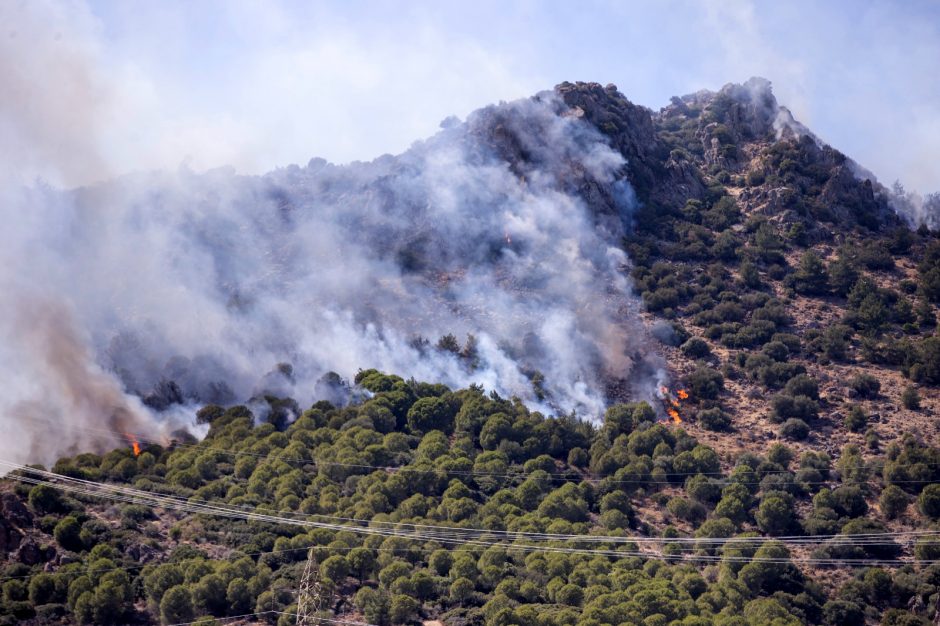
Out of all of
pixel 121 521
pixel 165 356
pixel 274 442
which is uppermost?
pixel 165 356

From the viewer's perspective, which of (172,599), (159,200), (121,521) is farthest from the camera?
(159,200)

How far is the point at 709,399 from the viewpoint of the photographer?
90.6 m

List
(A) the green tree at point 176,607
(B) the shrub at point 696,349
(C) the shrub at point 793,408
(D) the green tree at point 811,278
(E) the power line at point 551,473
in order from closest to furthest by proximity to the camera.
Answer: (A) the green tree at point 176,607, (E) the power line at point 551,473, (C) the shrub at point 793,408, (B) the shrub at point 696,349, (D) the green tree at point 811,278

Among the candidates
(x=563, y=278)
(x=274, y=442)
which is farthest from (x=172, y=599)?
(x=563, y=278)

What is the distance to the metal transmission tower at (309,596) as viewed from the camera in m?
51.6

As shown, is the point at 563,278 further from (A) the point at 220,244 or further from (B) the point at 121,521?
(B) the point at 121,521

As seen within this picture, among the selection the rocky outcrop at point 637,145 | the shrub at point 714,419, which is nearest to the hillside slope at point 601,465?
the shrub at point 714,419

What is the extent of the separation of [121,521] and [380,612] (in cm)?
1838

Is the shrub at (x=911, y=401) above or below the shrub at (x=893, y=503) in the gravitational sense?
above

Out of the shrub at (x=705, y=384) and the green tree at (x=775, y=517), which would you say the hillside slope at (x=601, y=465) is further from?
the shrub at (x=705, y=384)

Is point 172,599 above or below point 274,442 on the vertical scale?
below

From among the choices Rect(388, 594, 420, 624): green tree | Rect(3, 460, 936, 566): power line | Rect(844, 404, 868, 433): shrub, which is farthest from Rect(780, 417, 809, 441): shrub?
Rect(388, 594, 420, 624): green tree

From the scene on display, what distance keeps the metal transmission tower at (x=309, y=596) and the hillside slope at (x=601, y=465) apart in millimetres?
1638

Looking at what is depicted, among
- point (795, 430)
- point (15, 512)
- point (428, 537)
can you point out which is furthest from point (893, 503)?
point (15, 512)
